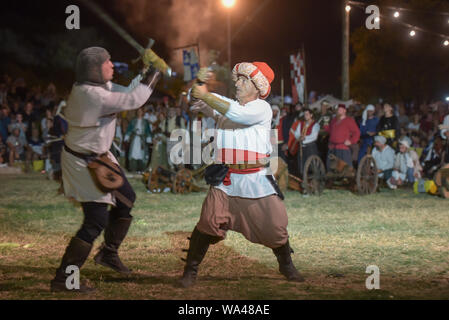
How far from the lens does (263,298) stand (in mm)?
4496

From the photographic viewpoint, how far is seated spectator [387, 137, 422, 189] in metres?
13.9

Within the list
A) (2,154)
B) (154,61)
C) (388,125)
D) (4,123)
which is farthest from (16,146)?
(154,61)

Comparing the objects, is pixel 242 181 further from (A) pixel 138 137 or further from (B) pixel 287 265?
(A) pixel 138 137

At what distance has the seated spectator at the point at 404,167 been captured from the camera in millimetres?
13914

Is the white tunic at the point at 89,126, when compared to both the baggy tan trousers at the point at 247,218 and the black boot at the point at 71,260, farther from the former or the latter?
the baggy tan trousers at the point at 247,218

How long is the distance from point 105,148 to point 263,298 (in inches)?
71.6

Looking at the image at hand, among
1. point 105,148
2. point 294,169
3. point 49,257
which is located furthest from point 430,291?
point 294,169

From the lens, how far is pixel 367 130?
14.3m

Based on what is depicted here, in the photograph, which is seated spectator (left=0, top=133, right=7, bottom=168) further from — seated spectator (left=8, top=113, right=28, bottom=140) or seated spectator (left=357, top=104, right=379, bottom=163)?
seated spectator (left=357, top=104, right=379, bottom=163)

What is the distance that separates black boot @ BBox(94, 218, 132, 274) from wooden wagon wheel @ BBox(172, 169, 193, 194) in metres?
7.09

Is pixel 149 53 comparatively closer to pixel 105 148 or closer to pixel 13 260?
pixel 105 148

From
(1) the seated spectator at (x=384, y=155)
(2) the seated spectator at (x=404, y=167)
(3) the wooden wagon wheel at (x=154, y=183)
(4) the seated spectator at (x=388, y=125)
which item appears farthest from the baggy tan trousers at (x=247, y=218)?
(2) the seated spectator at (x=404, y=167)

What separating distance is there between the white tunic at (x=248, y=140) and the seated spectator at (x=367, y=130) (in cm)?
937

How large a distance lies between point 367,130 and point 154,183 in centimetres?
552
